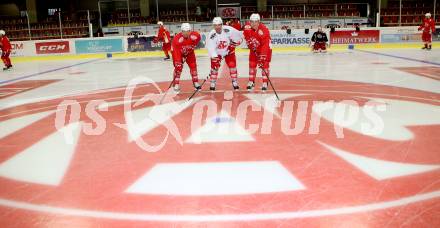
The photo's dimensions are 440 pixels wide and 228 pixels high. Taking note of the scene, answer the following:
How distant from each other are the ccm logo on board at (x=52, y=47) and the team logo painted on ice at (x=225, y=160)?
16902mm

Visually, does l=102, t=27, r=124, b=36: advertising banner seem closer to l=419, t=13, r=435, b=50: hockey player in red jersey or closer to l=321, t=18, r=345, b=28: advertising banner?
l=321, t=18, r=345, b=28: advertising banner

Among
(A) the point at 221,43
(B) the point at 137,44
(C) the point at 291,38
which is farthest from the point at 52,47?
(A) the point at 221,43

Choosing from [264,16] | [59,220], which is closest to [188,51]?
[59,220]

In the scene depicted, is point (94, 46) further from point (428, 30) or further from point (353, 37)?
point (428, 30)

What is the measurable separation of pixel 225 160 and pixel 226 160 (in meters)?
0.01

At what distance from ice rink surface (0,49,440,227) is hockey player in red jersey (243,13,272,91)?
0.65 metres

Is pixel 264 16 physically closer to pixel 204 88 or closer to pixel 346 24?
pixel 346 24

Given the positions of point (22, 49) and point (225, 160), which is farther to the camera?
point (22, 49)

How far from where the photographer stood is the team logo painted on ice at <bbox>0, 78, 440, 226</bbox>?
3279 mm

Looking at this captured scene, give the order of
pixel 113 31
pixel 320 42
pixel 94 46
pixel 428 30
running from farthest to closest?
1. pixel 113 31
2. pixel 94 46
3. pixel 320 42
4. pixel 428 30

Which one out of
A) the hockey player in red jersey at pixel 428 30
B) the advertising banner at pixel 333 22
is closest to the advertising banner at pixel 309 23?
the advertising banner at pixel 333 22

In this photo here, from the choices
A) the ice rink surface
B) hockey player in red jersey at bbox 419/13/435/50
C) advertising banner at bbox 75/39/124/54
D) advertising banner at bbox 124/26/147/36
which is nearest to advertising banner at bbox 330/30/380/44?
hockey player in red jersey at bbox 419/13/435/50

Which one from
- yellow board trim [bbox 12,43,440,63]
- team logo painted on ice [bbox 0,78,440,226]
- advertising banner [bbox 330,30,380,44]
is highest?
advertising banner [bbox 330,30,380,44]

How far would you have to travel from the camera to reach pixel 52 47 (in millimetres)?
23578
